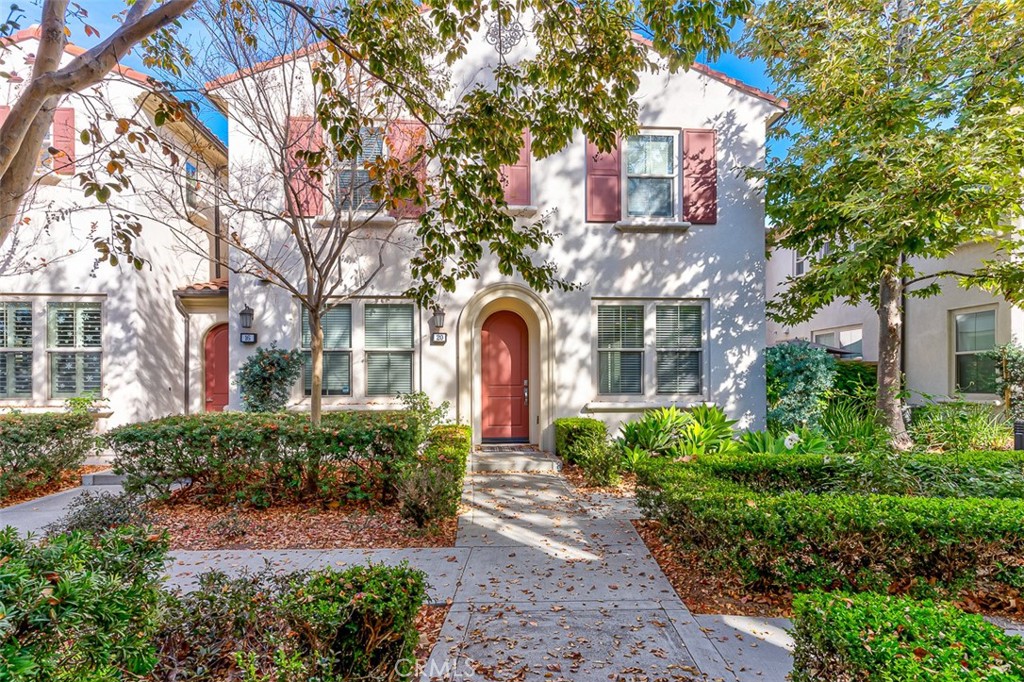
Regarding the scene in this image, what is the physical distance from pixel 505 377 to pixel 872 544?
21.1 feet

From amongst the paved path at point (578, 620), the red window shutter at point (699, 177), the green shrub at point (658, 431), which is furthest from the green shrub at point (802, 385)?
the paved path at point (578, 620)

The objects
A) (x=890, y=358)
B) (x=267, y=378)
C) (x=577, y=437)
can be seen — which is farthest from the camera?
(x=890, y=358)

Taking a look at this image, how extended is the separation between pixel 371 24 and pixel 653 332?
6.83 metres

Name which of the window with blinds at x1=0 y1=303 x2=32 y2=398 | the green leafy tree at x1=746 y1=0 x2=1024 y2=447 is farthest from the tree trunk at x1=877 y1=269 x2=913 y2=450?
the window with blinds at x1=0 y1=303 x2=32 y2=398

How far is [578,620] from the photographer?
339 cm

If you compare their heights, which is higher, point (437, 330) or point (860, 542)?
point (437, 330)

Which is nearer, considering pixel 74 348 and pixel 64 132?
pixel 64 132

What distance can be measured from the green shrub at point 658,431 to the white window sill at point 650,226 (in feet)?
11.1

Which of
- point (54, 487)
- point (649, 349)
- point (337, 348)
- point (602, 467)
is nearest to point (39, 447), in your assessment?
point (54, 487)

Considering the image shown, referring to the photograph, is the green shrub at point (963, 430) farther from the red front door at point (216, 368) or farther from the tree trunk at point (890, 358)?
the red front door at point (216, 368)

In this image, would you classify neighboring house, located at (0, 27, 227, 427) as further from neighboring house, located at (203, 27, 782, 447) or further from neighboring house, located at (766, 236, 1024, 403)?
neighboring house, located at (766, 236, 1024, 403)

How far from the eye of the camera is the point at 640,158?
876 centimetres

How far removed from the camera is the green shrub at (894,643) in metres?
1.90

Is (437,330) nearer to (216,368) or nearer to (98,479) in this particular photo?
(216,368)
